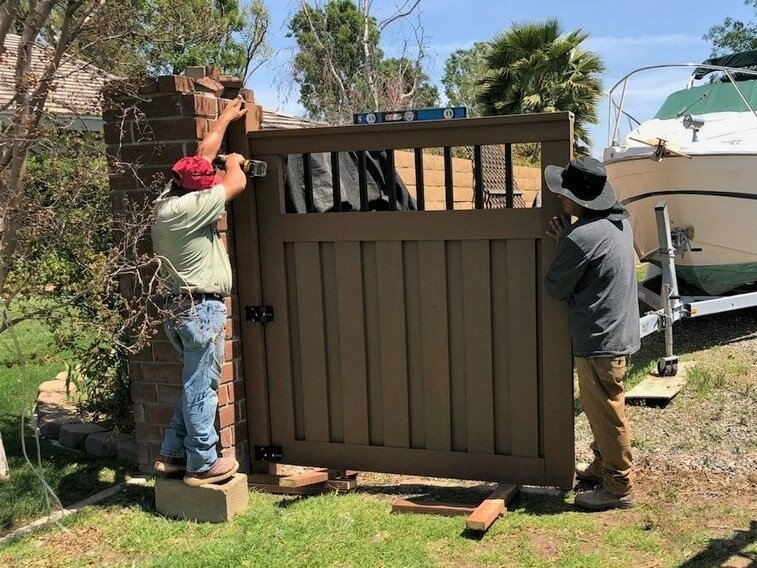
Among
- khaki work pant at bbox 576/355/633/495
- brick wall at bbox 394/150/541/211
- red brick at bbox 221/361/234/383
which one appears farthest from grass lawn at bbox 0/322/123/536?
brick wall at bbox 394/150/541/211

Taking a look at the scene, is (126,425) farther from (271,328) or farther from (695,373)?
(695,373)

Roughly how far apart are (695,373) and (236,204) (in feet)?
14.2

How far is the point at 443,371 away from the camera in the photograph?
167 inches

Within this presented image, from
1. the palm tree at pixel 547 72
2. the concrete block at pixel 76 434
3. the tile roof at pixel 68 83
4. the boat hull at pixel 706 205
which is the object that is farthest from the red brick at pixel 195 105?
the palm tree at pixel 547 72

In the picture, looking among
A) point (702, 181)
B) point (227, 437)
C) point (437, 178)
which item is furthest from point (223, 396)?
point (437, 178)

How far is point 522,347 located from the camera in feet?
13.4

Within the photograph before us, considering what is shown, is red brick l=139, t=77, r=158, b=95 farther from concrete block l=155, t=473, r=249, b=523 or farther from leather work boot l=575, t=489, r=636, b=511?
leather work boot l=575, t=489, r=636, b=511

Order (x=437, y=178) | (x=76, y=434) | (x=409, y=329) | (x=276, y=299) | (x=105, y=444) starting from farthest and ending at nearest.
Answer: (x=437, y=178), (x=76, y=434), (x=105, y=444), (x=276, y=299), (x=409, y=329)

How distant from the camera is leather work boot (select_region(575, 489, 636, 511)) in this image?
13.2 ft

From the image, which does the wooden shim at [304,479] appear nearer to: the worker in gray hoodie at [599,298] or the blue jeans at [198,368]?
the blue jeans at [198,368]

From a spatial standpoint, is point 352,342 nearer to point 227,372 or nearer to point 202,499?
Answer: point 227,372

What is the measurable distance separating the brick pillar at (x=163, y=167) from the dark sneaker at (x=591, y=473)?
2.06 metres

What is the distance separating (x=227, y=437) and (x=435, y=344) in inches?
54.8

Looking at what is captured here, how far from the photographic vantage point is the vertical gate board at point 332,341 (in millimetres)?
4438
